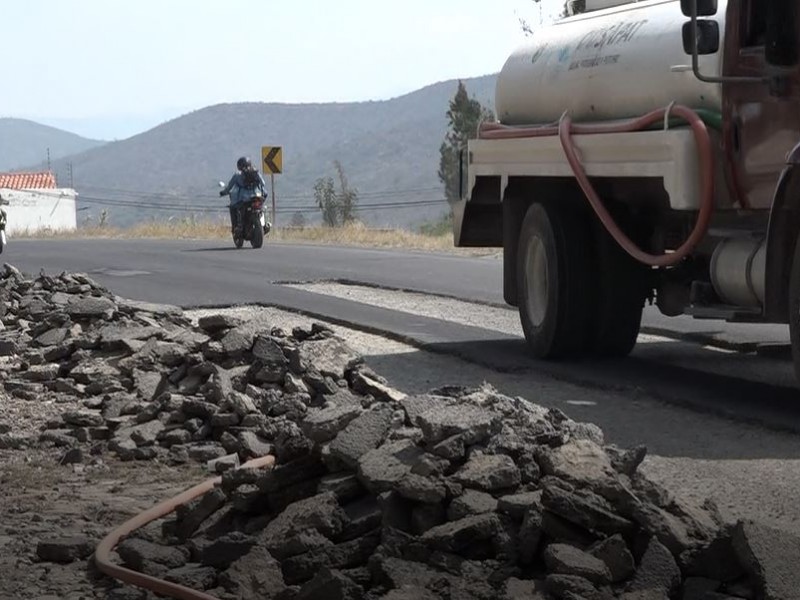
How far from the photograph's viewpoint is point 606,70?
40.5ft

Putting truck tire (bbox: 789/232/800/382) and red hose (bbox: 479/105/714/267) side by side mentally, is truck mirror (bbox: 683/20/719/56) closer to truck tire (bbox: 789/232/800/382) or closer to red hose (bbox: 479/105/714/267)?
red hose (bbox: 479/105/714/267)

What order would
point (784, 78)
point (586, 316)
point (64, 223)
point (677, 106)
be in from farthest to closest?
1. point (64, 223)
2. point (586, 316)
3. point (677, 106)
4. point (784, 78)

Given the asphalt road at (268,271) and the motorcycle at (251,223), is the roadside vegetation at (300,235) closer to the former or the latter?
the asphalt road at (268,271)

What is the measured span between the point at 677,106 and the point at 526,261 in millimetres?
2875

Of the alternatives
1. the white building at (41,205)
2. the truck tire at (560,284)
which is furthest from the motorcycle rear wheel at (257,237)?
the white building at (41,205)

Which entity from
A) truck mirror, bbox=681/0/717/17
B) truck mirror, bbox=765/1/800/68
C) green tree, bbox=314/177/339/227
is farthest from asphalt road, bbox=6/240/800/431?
green tree, bbox=314/177/339/227

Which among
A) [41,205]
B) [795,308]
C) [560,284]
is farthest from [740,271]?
[41,205]

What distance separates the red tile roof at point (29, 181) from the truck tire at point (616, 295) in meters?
109

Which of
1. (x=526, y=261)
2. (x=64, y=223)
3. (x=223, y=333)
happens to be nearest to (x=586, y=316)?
(x=526, y=261)

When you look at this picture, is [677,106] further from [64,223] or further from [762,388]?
[64,223]

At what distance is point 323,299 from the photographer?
19.2 metres

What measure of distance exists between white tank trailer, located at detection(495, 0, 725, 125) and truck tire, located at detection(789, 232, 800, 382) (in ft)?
5.17

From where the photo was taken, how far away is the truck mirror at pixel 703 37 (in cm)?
1037

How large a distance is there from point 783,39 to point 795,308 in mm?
1699
